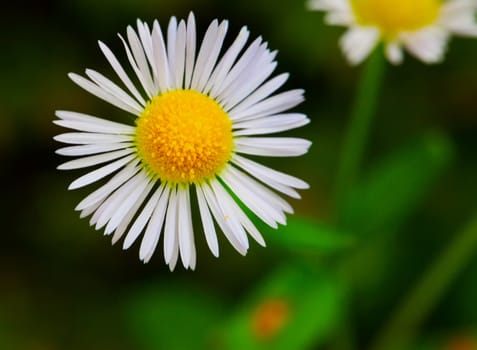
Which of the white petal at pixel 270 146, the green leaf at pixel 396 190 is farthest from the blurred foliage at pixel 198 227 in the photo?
the white petal at pixel 270 146

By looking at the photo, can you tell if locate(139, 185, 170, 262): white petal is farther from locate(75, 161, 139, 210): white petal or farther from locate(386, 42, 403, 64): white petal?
locate(386, 42, 403, 64): white petal

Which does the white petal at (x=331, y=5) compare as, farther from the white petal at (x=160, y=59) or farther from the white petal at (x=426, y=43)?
the white petal at (x=160, y=59)

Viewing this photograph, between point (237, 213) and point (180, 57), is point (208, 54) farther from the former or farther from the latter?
point (237, 213)

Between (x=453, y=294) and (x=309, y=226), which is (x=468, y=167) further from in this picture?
(x=309, y=226)

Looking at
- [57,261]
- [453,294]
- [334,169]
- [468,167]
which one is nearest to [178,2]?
[334,169]

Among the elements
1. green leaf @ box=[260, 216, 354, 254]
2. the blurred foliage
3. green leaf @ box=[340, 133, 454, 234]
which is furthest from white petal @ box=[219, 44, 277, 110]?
the blurred foliage
